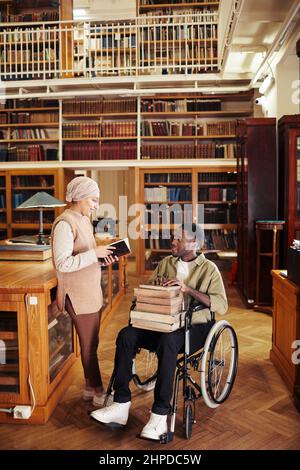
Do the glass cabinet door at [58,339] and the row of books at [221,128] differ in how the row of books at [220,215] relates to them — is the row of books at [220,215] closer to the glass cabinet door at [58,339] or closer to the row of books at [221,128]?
the row of books at [221,128]

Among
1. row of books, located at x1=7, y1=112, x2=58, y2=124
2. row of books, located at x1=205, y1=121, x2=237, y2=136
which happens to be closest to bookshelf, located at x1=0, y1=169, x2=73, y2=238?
row of books, located at x1=7, y1=112, x2=58, y2=124

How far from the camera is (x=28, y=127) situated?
766 cm

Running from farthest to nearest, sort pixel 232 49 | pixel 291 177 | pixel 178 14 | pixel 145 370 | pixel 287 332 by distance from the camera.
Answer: pixel 178 14 < pixel 232 49 < pixel 291 177 < pixel 145 370 < pixel 287 332

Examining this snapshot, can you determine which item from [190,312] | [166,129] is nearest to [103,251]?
[190,312]

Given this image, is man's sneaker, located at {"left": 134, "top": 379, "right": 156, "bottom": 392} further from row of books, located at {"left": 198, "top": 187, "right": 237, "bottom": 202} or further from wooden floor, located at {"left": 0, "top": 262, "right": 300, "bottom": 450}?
row of books, located at {"left": 198, "top": 187, "right": 237, "bottom": 202}

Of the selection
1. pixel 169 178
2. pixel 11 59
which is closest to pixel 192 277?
pixel 169 178

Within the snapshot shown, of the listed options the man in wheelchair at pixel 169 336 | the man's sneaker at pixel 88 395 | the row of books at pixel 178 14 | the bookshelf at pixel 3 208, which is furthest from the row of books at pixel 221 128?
the man's sneaker at pixel 88 395

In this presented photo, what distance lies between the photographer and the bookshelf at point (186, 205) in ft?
23.9

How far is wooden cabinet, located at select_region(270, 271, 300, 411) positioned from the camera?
2.79m

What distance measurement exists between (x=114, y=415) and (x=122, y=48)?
6229 millimetres

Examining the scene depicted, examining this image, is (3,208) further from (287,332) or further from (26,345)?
(287,332)

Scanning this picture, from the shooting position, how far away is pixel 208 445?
2.28m
